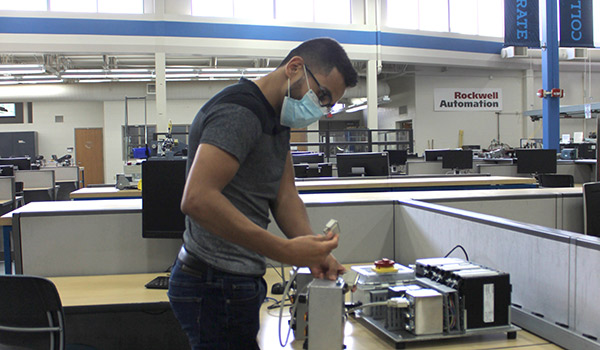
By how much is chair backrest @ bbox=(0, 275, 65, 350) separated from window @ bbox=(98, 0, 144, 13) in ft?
33.7

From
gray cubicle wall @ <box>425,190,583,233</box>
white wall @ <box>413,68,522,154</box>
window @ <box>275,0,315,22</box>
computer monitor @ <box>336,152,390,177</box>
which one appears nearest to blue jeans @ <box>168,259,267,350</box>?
gray cubicle wall @ <box>425,190,583,233</box>

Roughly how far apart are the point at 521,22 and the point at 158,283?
9.68 m

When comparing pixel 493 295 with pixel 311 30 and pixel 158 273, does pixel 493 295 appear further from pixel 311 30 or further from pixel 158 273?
pixel 311 30

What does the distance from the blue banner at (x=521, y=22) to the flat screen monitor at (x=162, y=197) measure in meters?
9.06

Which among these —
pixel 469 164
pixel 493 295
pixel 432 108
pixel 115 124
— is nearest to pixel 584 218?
pixel 493 295

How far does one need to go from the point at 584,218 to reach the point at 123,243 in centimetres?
218

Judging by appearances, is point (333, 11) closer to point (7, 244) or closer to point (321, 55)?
point (7, 244)

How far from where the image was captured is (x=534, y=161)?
7207 mm

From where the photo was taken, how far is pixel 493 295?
56.8 inches

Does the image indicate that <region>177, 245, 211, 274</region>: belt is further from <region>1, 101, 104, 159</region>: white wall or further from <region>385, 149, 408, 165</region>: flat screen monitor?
<region>1, 101, 104, 159</region>: white wall

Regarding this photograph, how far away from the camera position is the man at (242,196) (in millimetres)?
1032

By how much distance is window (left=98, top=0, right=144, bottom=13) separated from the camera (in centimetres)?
1055

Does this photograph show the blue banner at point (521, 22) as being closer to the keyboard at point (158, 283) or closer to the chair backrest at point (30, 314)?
the keyboard at point (158, 283)

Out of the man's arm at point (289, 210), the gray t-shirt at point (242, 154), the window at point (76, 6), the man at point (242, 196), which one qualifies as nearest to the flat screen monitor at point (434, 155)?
the man's arm at point (289, 210)
